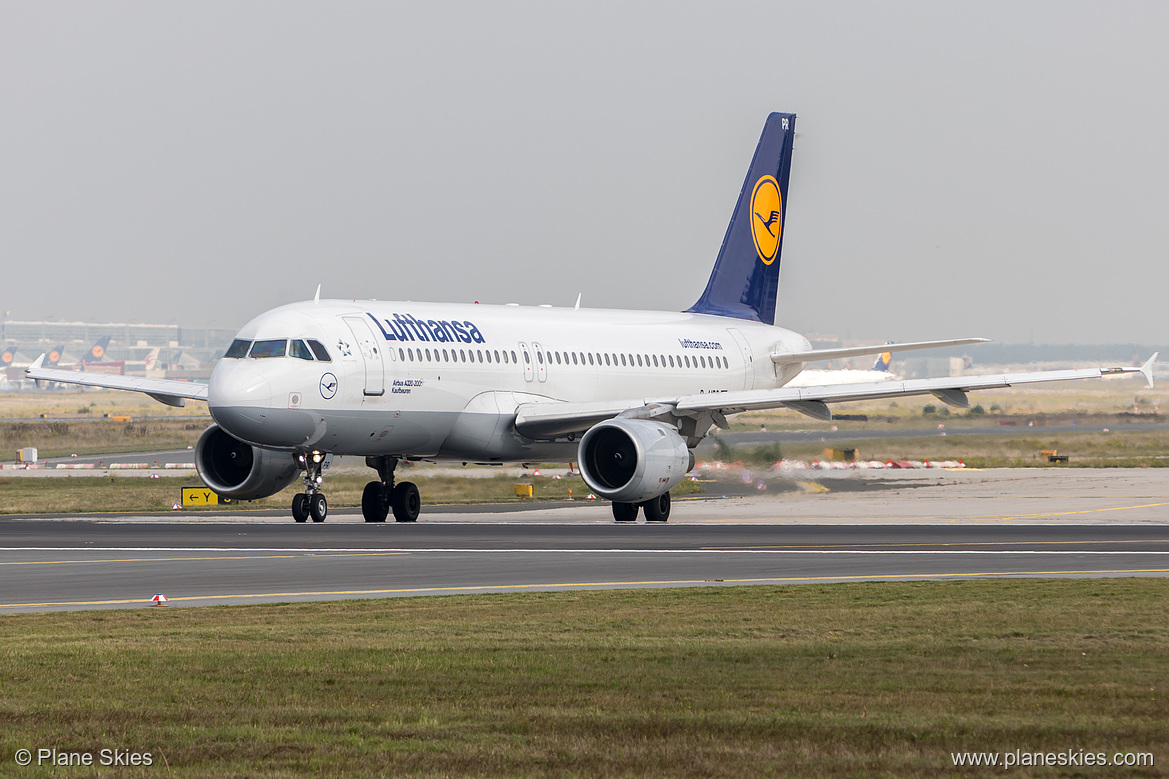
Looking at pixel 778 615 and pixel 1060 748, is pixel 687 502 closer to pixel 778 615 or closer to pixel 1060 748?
pixel 778 615

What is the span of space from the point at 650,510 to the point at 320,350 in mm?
7964

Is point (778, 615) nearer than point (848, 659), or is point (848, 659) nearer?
point (848, 659)

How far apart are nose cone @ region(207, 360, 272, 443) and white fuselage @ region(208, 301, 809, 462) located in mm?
25

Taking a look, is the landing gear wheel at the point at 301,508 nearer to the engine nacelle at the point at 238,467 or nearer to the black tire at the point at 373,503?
the engine nacelle at the point at 238,467

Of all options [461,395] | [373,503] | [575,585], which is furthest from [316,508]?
[575,585]

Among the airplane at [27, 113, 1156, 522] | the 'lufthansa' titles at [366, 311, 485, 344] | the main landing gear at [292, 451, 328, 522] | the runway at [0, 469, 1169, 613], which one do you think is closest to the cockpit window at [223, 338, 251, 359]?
the airplane at [27, 113, 1156, 522]

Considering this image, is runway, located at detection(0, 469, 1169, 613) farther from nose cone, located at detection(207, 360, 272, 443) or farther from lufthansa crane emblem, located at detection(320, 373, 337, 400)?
lufthansa crane emblem, located at detection(320, 373, 337, 400)

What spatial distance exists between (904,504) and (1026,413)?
53.0m

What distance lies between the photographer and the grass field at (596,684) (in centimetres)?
920

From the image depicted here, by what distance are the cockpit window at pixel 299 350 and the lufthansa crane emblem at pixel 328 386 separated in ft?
1.69

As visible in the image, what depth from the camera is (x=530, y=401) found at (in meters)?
36.6

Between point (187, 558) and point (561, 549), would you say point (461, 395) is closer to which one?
point (561, 549)

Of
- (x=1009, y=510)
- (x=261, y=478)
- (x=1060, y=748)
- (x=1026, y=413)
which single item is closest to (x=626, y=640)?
(x=1060, y=748)

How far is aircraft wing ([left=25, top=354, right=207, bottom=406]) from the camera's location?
36125 millimetres
